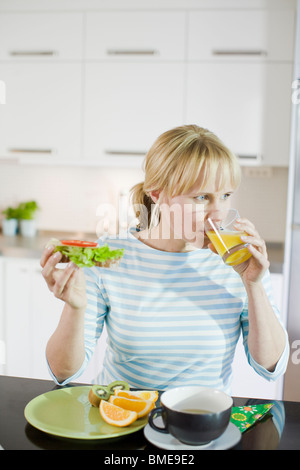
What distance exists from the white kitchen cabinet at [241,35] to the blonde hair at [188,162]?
1462 millimetres

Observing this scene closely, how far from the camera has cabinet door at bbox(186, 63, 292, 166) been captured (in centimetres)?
252

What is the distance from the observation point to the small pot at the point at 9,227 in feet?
10.1

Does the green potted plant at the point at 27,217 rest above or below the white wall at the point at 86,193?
below

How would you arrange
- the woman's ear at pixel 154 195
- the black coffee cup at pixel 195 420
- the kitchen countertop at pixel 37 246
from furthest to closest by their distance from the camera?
1. the kitchen countertop at pixel 37 246
2. the woman's ear at pixel 154 195
3. the black coffee cup at pixel 195 420

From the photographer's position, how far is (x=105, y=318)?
1.28 m

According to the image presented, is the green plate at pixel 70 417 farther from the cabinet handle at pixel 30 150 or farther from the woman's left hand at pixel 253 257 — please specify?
the cabinet handle at pixel 30 150

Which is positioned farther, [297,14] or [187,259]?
[297,14]

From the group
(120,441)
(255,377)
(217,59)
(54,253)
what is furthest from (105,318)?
(217,59)

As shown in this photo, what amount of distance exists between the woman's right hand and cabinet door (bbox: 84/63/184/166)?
178 centimetres

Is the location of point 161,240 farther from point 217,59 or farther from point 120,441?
point 217,59

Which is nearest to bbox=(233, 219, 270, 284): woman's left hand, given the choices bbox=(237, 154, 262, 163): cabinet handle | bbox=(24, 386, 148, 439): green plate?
bbox=(24, 386, 148, 439): green plate

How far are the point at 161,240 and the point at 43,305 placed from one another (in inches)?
55.6

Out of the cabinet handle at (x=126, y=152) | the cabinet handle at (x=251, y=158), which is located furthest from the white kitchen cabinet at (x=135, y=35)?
the cabinet handle at (x=251, y=158)

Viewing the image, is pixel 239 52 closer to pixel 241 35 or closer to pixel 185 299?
pixel 241 35
